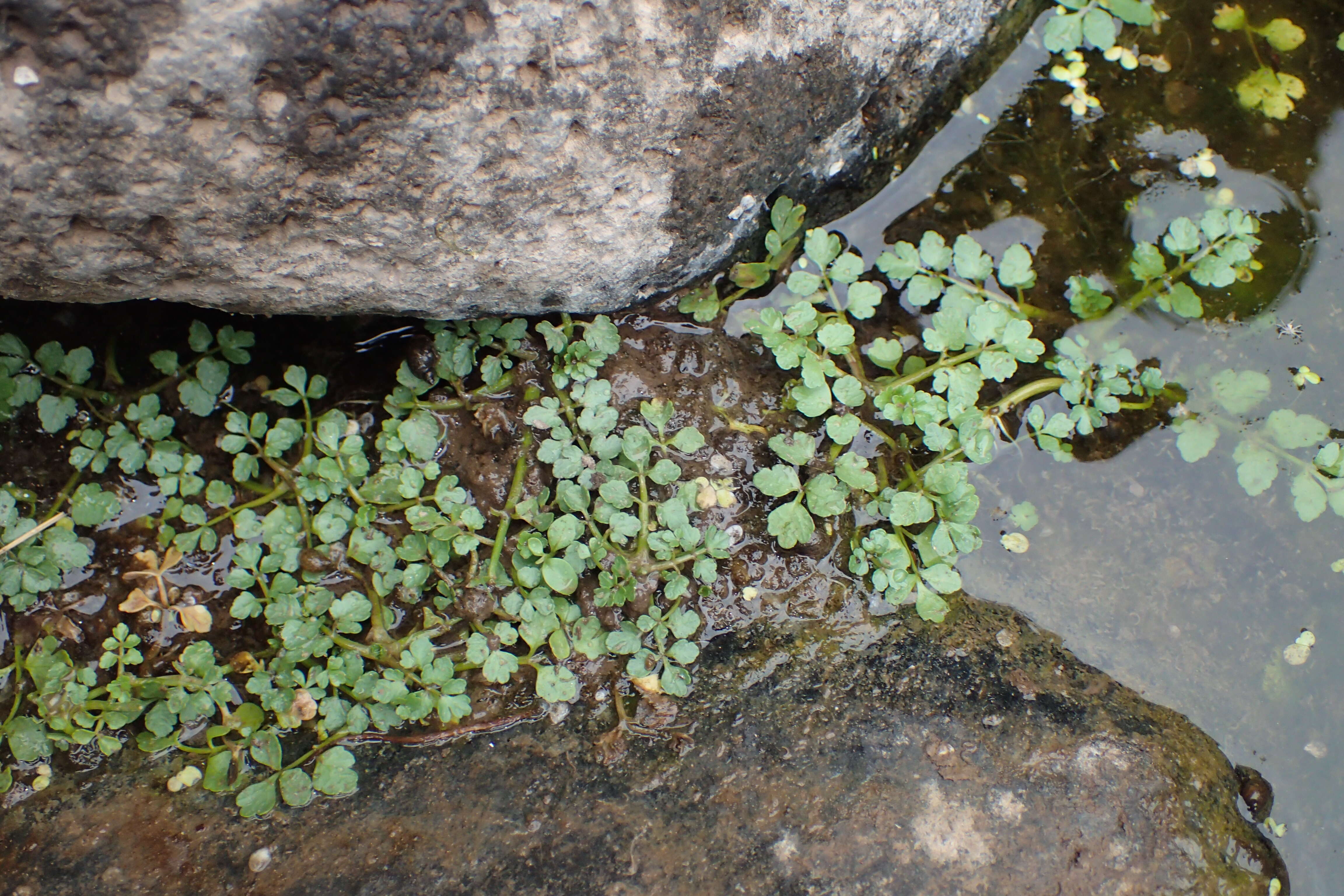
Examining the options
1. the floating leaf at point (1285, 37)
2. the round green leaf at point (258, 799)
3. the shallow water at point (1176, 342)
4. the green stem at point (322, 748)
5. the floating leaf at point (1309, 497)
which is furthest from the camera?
the floating leaf at point (1285, 37)

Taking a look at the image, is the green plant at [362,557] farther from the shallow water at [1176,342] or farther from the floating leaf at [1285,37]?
the floating leaf at [1285,37]

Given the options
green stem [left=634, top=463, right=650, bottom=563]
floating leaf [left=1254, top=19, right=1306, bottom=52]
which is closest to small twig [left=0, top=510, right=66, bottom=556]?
green stem [left=634, top=463, right=650, bottom=563]

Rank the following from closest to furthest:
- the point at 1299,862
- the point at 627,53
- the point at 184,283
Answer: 1. the point at 627,53
2. the point at 184,283
3. the point at 1299,862

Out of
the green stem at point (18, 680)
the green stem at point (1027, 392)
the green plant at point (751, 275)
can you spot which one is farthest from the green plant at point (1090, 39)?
the green stem at point (18, 680)

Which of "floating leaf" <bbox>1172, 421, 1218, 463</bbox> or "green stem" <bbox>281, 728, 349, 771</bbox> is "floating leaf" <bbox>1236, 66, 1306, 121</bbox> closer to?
"floating leaf" <bbox>1172, 421, 1218, 463</bbox>

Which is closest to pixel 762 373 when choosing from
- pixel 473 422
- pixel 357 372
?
pixel 473 422

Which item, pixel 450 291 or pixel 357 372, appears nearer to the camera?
pixel 450 291

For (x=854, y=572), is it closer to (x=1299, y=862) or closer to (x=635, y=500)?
(x=635, y=500)
